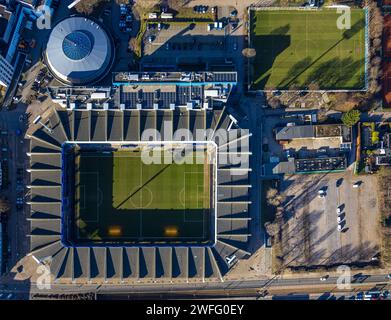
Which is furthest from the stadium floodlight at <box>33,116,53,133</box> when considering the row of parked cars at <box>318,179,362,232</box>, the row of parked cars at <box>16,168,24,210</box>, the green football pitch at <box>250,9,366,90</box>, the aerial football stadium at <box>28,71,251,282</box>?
the row of parked cars at <box>318,179,362,232</box>

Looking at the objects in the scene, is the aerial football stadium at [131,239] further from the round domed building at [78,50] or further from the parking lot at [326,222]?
the parking lot at [326,222]

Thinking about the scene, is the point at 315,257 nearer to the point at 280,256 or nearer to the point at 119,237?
the point at 280,256

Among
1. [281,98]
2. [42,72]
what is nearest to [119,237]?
[42,72]

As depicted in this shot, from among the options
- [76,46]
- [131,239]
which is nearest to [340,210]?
[131,239]

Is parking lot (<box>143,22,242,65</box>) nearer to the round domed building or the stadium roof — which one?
the round domed building

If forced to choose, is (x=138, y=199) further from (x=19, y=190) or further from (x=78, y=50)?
(x=78, y=50)

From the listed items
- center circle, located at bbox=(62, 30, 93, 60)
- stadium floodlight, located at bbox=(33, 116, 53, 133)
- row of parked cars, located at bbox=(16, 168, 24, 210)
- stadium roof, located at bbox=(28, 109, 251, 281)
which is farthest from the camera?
row of parked cars, located at bbox=(16, 168, 24, 210)
